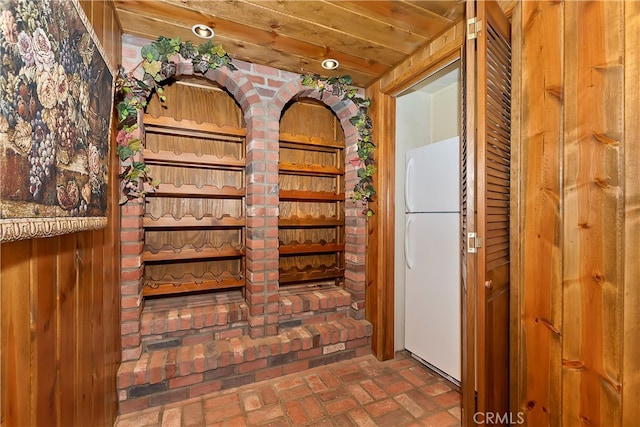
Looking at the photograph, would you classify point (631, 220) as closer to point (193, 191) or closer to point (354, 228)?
point (354, 228)

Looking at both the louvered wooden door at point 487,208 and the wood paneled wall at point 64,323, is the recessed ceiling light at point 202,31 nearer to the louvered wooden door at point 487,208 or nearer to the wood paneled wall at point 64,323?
the wood paneled wall at point 64,323

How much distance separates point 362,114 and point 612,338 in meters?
1.99

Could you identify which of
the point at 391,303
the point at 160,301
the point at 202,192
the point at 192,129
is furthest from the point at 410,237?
the point at 160,301

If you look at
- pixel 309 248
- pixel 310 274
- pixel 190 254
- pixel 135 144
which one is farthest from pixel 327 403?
pixel 135 144

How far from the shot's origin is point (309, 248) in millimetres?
2412

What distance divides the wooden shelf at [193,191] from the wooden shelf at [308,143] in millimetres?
585

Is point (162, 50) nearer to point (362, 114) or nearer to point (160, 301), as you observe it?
point (362, 114)

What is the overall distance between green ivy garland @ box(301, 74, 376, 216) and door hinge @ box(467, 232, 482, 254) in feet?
3.69

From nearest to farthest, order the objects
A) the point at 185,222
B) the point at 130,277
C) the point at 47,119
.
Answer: the point at 47,119
the point at 130,277
the point at 185,222

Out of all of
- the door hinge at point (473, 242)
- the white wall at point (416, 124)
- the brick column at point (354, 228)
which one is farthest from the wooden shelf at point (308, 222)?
the door hinge at point (473, 242)

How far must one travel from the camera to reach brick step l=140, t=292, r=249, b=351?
1.86m

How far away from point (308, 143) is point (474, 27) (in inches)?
58.3

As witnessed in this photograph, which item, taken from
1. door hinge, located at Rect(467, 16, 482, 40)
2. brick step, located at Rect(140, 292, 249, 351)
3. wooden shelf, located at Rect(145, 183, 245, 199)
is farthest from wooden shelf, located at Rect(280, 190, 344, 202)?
door hinge, located at Rect(467, 16, 482, 40)

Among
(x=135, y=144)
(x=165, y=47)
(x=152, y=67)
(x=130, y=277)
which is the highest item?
(x=165, y=47)
